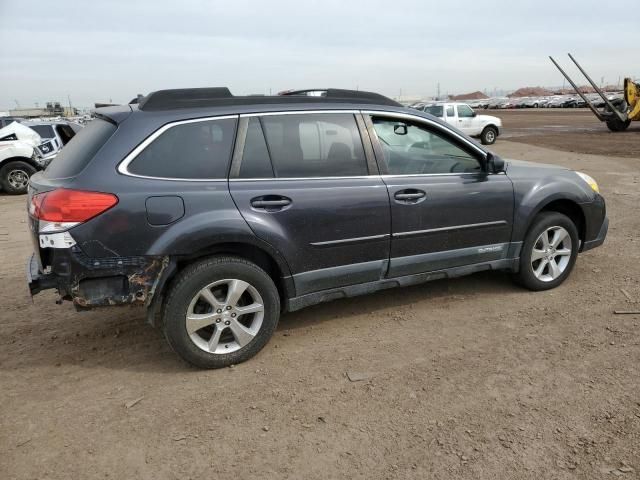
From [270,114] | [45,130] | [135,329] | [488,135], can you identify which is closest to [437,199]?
[270,114]

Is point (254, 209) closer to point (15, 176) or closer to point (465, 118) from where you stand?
point (15, 176)

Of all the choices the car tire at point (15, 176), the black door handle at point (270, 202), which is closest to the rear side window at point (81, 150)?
the black door handle at point (270, 202)

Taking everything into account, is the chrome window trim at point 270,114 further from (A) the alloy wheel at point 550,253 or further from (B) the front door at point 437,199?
(A) the alloy wheel at point 550,253

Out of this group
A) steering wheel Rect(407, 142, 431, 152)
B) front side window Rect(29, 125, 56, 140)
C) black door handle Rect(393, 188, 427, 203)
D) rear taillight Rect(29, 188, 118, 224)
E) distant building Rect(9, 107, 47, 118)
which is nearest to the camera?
rear taillight Rect(29, 188, 118, 224)

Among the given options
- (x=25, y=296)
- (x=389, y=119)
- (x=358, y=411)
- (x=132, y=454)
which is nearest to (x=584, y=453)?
(x=358, y=411)

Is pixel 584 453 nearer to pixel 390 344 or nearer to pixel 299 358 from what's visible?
pixel 390 344

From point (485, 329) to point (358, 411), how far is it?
1436mm

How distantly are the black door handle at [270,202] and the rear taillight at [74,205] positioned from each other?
2.78 ft

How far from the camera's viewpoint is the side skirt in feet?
11.7

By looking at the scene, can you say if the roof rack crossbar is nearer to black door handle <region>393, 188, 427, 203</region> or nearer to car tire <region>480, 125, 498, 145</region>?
black door handle <region>393, 188, 427, 203</region>

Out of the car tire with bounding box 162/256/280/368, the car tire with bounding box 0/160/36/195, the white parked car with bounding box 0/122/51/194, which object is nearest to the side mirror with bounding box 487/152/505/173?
the car tire with bounding box 162/256/280/368

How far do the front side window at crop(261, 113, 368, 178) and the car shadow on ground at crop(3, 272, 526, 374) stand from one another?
4.09 feet

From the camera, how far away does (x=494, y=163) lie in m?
4.07

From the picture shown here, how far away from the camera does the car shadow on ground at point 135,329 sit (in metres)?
3.45
